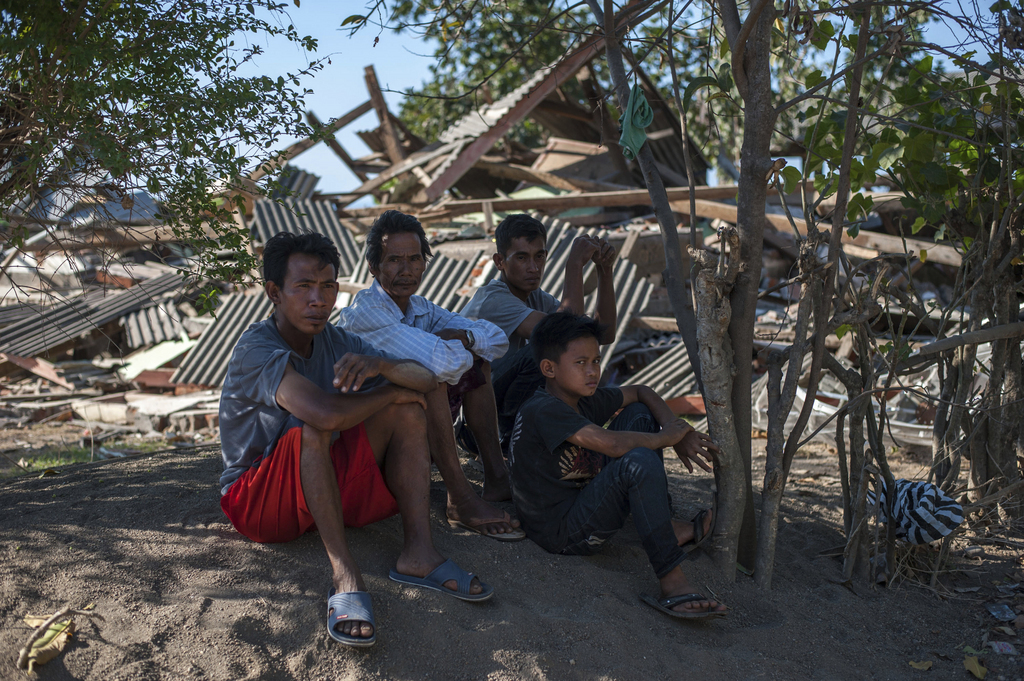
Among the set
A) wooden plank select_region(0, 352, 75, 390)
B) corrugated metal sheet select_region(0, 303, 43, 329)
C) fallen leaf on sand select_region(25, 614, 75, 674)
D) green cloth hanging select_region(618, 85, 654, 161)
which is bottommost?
wooden plank select_region(0, 352, 75, 390)

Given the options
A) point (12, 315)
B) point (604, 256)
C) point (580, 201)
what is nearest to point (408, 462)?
point (604, 256)

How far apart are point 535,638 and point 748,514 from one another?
1183mm

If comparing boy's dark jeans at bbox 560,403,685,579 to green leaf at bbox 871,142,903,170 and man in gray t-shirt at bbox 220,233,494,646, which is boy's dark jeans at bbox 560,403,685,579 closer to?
man in gray t-shirt at bbox 220,233,494,646

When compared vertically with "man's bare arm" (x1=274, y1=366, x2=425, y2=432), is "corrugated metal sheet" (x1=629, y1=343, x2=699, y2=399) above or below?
below

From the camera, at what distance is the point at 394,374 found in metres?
2.85

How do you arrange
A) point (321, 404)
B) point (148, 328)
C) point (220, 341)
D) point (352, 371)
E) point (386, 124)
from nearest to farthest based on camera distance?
point (321, 404), point (352, 371), point (220, 341), point (148, 328), point (386, 124)

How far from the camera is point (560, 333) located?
10.0 feet

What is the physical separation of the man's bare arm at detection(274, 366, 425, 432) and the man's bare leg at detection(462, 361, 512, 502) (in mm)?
786

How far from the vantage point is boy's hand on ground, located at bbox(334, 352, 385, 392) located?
8.76ft

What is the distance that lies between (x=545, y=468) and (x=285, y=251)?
1.31m

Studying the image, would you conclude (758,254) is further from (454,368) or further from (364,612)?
(364,612)

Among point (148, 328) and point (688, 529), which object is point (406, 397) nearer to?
point (688, 529)

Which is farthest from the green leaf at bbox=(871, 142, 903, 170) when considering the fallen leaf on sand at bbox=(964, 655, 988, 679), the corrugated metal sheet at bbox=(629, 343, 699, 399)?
the corrugated metal sheet at bbox=(629, 343, 699, 399)

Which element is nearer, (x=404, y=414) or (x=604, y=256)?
(x=404, y=414)
